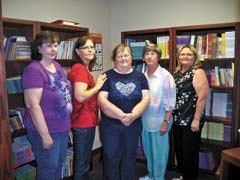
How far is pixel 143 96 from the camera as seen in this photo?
2330mm

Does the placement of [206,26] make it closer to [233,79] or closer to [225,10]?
[225,10]

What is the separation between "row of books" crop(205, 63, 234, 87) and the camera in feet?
9.05

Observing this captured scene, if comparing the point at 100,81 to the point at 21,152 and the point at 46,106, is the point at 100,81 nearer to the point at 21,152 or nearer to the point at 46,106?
the point at 46,106

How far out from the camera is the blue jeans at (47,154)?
6.36 feet

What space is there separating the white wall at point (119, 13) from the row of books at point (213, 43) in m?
0.24

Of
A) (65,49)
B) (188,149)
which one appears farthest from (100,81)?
(188,149)

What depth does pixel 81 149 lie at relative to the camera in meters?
2.24

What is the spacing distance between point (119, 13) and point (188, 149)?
2.28 meters

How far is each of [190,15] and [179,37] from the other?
35 centimetres

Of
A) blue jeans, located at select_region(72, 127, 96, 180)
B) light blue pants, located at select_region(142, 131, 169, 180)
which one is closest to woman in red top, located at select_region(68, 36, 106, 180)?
blue jeans, located at select_region(72, 127, 96, 180)

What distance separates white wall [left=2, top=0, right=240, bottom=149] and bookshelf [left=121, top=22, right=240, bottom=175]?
0.68ft

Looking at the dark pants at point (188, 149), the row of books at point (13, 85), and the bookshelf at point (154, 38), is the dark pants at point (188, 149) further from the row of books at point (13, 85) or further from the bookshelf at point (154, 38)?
the row of books at point (13, 85)

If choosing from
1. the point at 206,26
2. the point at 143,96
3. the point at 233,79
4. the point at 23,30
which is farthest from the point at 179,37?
the point at 23,30

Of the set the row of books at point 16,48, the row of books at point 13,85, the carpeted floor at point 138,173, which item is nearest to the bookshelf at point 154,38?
the carpeted floor at point 138,173
